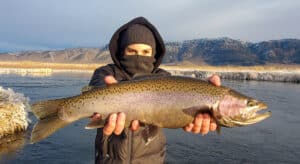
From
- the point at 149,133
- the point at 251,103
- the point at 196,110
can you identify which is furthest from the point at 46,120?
the point at 251,103

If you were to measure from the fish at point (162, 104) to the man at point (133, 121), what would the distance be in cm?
8

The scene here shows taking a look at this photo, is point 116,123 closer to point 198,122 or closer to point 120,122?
point 120,122

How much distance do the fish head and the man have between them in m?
0.11

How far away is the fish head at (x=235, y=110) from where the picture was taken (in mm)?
3428

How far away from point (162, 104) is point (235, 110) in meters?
0.69

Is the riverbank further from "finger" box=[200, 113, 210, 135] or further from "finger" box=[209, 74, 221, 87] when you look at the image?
"finger" box=[200, 113, 210, 135]

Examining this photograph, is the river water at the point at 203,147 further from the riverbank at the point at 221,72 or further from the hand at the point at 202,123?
the riverbank at the point at 221,72

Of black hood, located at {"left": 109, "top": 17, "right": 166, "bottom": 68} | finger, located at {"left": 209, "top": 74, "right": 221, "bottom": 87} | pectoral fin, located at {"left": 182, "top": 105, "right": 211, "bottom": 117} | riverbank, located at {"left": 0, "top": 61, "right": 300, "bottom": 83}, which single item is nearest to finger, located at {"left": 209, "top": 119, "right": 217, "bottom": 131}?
pectoral fin, located at {"left": 182, "top": 105, "right": 211, "bottom": 117}

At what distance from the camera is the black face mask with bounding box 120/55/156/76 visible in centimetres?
397

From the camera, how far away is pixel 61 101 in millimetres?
3695

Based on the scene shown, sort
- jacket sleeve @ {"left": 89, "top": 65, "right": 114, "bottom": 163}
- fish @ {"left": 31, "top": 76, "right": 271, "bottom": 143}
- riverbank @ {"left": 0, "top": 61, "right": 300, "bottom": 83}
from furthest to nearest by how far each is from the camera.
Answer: riverbank @ {"left": 0, "top": 61, "right": 300, "bottom": 83} → jacket sleeve @ {"left": 89, "top": 65, "right": 114, "bottom": 163} → fish @ {"left": 31, "top": 76, "right": 271, "bottom": 143}

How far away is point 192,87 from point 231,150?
8.90 metres

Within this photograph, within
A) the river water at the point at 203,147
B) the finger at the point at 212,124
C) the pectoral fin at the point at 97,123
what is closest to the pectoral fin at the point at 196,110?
the finger at the point at 212,124

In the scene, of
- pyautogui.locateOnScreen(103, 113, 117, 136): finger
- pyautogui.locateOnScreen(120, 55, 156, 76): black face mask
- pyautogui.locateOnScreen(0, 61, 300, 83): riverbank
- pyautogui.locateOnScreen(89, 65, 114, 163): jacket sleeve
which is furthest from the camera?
pyautogui.locateOnScreen(0, 61, 300, 83): riverbank
